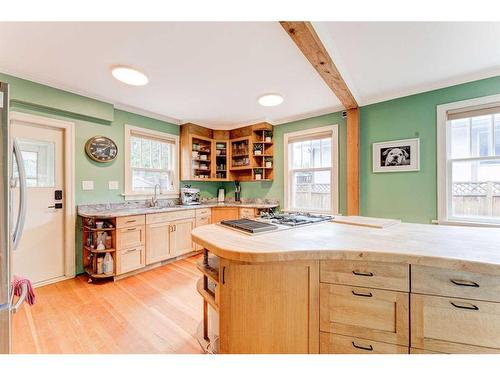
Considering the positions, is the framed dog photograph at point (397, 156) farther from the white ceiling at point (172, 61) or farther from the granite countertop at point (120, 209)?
the granite countertop at point (120, 209)

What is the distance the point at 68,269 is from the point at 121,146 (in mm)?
1807

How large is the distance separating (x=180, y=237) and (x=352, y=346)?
9.38 ft

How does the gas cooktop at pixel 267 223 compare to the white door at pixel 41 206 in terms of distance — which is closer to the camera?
the gas cooktop at pixel 267 223

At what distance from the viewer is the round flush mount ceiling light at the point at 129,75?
221cm

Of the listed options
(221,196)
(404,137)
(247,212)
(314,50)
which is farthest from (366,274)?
(221,196)

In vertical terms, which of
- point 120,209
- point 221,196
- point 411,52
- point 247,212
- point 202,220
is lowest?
point 202,220

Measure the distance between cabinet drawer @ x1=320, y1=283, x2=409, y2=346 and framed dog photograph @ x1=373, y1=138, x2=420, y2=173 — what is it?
2452 mm

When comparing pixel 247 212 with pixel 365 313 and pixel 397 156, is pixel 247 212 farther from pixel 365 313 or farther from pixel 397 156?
pixel 365 313

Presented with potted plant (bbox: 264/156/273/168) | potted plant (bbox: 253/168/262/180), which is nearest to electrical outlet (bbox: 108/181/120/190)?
potted plant (bbox: 253/168/262/180)

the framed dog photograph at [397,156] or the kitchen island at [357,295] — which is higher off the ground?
the framed dog photograph at [397,156]

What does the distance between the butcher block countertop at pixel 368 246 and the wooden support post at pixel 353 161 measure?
5.79ft

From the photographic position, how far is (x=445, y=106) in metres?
2.57

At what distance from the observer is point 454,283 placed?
0.92 m

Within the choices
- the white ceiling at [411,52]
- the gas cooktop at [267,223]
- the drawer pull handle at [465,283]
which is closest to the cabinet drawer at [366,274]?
the drawer pull handle at [465,283]
